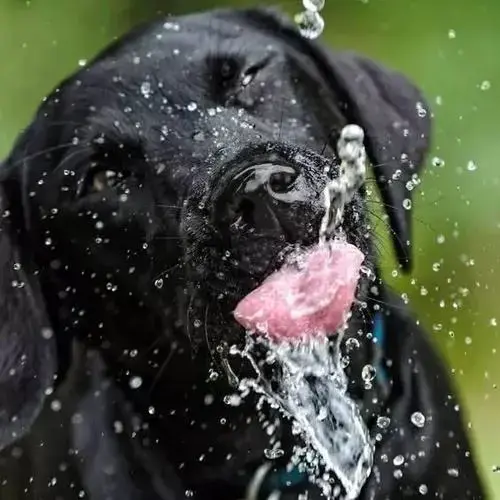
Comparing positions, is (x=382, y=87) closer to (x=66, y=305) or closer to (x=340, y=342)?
(x=340, y=342)

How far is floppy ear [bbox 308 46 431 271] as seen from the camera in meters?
1.41

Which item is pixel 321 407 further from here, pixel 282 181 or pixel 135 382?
pixel 282 181

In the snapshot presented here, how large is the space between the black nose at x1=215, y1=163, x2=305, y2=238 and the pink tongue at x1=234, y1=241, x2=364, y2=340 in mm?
68

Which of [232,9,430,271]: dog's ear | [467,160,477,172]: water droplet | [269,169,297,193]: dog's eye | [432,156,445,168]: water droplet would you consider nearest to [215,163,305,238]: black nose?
[269,169,297,193]: dog's eye

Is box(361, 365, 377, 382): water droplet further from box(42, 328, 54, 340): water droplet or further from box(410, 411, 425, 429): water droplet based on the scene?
box(42, 328, 54, 340): water droplet

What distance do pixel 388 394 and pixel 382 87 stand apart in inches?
18.4

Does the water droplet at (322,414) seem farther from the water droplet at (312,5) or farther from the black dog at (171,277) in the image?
the water droplet at (312,5)

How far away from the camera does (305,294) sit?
120 centimetres

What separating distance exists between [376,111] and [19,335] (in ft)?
2.03

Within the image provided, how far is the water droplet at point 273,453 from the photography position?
142 cm

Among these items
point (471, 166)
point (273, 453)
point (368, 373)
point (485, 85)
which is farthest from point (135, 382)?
point (485, 85)

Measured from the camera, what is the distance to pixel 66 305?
1.39 meters

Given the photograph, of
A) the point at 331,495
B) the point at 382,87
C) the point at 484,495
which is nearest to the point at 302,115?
the point at 382,87

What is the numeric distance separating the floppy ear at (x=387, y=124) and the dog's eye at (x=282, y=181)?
0.29m
